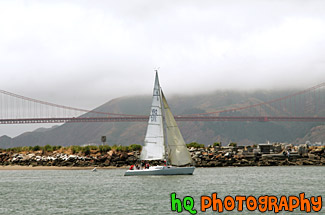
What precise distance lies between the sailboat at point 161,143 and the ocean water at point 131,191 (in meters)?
0.80

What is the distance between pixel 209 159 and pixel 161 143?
21203 mm

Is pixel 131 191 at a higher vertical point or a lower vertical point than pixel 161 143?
lower

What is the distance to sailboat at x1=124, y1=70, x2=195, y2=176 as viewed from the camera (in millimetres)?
43688

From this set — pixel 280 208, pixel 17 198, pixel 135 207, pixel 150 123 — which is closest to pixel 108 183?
pixel 150 123

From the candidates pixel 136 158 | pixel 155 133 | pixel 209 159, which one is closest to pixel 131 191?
pixel 155 133

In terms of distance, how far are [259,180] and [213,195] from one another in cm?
1010

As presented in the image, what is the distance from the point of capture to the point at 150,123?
43.7 meters

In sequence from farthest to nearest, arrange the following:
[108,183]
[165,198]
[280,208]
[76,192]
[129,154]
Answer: [129,154] < [108,183] < [76,192] < [165,198] < [280,208]

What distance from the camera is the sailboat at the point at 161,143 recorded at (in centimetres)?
4369

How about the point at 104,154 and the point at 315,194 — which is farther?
the point at 104,154

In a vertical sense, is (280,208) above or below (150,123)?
below

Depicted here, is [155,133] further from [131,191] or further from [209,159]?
[209,159]

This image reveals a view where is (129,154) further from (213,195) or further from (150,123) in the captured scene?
(213,195)

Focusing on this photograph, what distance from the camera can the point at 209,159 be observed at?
63.9 meters
